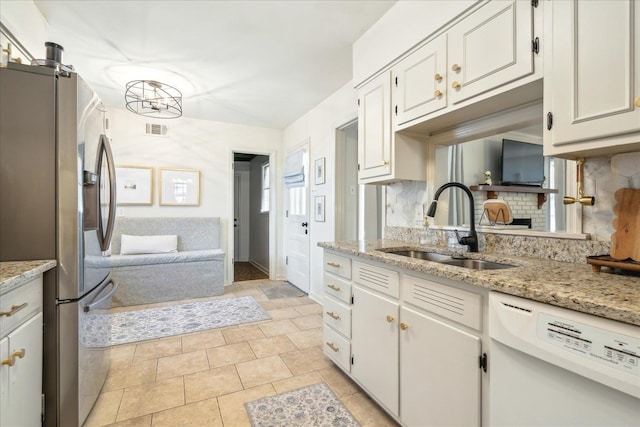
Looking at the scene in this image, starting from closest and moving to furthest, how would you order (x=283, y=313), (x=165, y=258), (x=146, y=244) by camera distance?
(x=283, y=313), (x=165, y=258), (x=146, y=244)

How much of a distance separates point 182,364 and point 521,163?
2680mm

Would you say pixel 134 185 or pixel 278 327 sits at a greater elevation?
pixel 134 185

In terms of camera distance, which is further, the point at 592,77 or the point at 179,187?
the point at 179,187

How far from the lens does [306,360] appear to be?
233 cm

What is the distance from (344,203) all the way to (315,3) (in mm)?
2014

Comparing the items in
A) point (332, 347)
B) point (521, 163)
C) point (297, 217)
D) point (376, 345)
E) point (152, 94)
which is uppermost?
point (152, 94)

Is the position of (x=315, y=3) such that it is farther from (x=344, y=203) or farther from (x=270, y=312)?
(x=270, y=312)

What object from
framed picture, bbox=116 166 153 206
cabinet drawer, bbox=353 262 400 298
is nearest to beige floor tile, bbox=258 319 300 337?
cabinet drawer, bbox=353 262 400 298

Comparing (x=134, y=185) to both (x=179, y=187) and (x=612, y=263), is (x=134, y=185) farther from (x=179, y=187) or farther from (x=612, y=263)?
(x=612, y=263)

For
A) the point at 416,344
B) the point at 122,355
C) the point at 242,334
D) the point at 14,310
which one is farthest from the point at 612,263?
the point at 122,355

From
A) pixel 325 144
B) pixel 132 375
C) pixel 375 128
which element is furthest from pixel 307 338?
pixel 325 144

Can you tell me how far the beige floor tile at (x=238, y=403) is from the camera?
1.66m

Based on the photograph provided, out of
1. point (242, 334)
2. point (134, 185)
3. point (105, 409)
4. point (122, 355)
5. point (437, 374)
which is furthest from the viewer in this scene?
point (134, 185)

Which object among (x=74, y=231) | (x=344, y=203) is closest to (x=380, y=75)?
(x=344, y=203)
